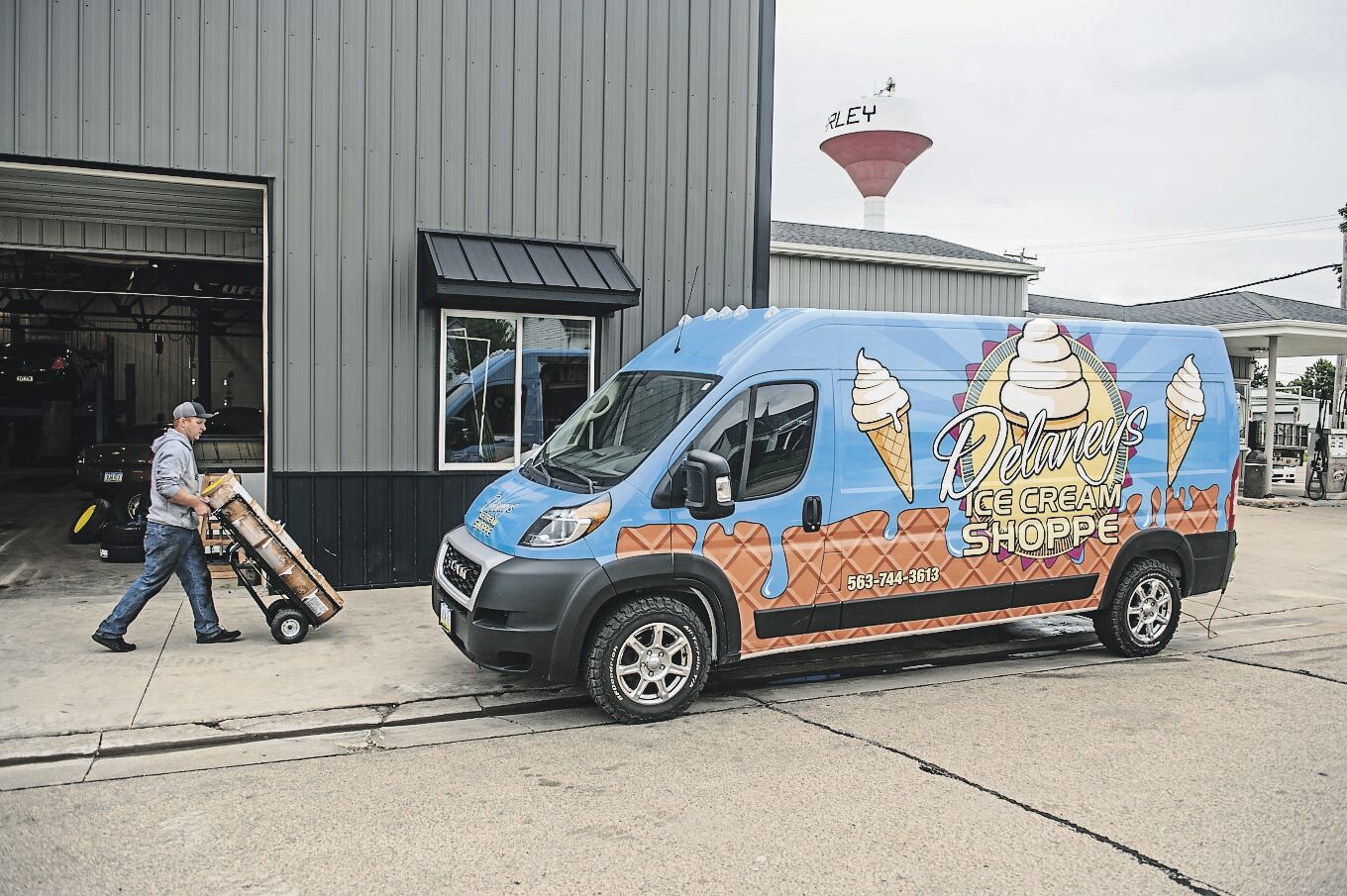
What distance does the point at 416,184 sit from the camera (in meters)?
9.89

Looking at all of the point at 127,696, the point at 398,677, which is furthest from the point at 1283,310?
the point at 127,696

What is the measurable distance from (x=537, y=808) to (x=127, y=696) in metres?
3.20

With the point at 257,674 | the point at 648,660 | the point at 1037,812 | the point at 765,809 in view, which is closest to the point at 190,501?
the point at 257,674

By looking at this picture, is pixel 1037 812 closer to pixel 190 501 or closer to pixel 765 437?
pixel 765 437

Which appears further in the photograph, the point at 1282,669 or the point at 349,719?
the point at 1282,669

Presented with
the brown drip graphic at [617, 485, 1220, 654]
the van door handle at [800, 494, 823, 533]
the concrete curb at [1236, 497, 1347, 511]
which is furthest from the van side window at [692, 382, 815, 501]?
the concrete curb at [1236, 497, 1347, 511]

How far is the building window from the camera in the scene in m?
10.1

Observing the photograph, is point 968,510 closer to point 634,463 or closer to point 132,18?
point 634,463

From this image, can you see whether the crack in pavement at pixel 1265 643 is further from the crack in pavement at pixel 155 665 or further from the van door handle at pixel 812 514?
the crack in pavement at pixel 155 665

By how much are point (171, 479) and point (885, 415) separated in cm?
496

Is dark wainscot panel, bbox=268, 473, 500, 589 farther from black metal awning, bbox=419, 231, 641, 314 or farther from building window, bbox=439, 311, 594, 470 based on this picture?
black metal awning, bbox=419, 231, 641, 314

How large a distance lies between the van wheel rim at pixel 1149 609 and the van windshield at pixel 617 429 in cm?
387

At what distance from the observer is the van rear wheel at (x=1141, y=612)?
25.1 feet

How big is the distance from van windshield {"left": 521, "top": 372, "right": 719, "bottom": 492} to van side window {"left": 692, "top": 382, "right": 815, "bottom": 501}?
23 centimetres
